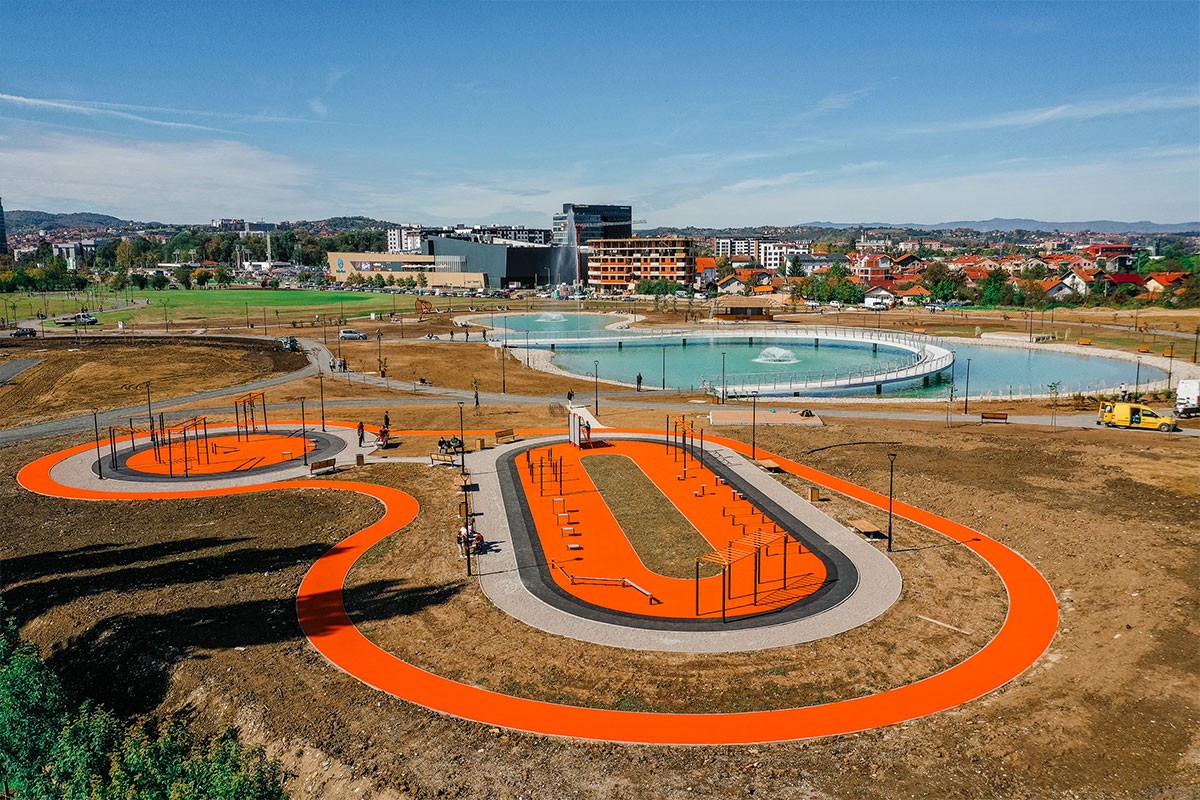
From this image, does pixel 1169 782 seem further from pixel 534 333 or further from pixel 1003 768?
pixel 534 333

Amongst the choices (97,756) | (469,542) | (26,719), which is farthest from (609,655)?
(26,719)

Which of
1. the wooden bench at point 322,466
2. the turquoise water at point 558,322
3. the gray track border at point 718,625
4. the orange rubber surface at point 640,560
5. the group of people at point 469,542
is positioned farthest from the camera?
the turquoise water at point 558,322

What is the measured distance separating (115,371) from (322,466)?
137ft

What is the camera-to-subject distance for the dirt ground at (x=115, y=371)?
55.2 meters

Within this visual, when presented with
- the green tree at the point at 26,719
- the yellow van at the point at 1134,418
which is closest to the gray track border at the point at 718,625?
the green tree at the point at 26,719

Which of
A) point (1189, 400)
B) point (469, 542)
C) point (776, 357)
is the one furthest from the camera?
point (776, 357)

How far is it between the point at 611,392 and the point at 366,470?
26480 millimetres

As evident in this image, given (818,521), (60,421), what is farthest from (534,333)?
(818,521)

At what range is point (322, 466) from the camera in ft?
120

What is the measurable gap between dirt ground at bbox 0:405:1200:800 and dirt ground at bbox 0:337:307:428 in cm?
2535

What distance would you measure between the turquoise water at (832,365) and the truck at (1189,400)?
9.48 metres

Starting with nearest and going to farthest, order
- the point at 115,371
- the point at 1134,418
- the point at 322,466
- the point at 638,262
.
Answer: the point at 322,466
the point at 1134,418
the point at 115,371
the point at 638,262

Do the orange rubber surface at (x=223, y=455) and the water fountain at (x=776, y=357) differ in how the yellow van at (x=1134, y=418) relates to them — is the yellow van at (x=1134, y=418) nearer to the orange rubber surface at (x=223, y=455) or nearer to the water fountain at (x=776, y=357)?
the water fountain at (x=776, y=357)

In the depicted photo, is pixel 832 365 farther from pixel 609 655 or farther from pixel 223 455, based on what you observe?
pixel 609 655
